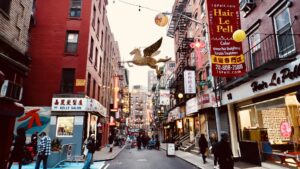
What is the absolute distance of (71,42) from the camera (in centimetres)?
2072

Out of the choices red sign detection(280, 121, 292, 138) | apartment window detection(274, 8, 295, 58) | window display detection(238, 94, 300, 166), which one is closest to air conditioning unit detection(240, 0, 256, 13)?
apartment window detection(274, 8, 295, 58)

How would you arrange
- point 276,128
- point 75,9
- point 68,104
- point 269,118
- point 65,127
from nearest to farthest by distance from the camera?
point 276,128
point 269,118
point 68,104
point 65,127
point 75,9

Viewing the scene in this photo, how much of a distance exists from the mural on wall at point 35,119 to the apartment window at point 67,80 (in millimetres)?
2172

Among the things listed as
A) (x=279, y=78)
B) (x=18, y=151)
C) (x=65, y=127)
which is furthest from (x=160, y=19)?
(x=65, y=127)

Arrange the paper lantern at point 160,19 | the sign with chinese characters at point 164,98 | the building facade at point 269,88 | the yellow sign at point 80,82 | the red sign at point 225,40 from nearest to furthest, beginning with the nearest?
the paper lantern at point 160,19, the building facade at point 269,88, the red sign at point 225,40, the yellow sign at point 80,82, the sign with chinese characters at point 164,98

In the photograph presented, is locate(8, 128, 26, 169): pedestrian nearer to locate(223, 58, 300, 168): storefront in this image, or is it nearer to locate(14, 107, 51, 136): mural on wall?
locate(14, 107, 51, 136): mural on wall

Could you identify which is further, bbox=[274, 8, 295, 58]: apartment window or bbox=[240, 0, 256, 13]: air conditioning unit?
bbox=[240, 0, 256, 13]: air conditioning unit

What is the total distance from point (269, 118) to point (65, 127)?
1564 centimetres

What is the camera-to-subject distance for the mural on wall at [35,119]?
1859cm

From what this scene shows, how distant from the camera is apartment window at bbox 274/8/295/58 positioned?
376 inches

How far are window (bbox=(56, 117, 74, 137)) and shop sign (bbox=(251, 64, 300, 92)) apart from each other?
14765 mm

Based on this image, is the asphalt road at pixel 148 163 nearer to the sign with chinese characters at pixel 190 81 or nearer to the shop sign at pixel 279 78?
the shop sign at pixel 279 78

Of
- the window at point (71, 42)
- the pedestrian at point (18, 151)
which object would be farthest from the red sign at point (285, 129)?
the window at point (71, 42)

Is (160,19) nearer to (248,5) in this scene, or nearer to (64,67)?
(248,5)
